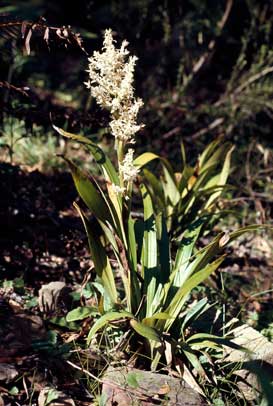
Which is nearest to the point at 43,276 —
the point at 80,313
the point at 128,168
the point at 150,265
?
the point at 80,313

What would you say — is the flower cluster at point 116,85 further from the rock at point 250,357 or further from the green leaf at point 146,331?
the rock at point 250,357

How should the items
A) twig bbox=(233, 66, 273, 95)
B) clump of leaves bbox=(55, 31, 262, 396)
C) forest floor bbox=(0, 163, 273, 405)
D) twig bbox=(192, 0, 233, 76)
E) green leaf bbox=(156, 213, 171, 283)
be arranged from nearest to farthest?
clump of leaves bbox=(55, 31, 262, 396) → forest floor bbox=(0, 163, 273, 405) → green leaf bbox=(156, 213, 171, 283) → twig bbox=(233, 66, 273, 95) → twig bbox=(192, 0, 233, 76)

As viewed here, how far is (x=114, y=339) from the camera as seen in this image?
8.69ft

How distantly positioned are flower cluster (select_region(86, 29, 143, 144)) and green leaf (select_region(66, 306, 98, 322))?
790 mm

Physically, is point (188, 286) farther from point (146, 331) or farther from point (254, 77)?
point (254, 77)

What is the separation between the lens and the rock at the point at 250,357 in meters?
2.53

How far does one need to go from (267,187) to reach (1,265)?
2.48 m

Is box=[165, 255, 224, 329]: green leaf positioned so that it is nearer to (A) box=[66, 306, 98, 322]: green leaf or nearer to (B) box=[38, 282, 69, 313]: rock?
(A) box=[66, 306, 98, 322]: green leaf

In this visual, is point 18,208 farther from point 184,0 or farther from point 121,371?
point 184,0

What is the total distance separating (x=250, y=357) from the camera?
8.29 ft

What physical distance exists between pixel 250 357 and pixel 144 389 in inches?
18.9

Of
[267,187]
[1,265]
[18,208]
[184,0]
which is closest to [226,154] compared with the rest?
[267,187]

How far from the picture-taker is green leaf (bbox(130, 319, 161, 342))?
235 cm

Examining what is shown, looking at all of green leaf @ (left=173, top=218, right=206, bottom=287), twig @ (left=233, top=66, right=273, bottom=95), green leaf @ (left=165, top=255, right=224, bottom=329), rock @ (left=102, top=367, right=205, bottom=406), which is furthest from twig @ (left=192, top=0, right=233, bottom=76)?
rock @ (left=102, top=367, right=205, bottom=406)
